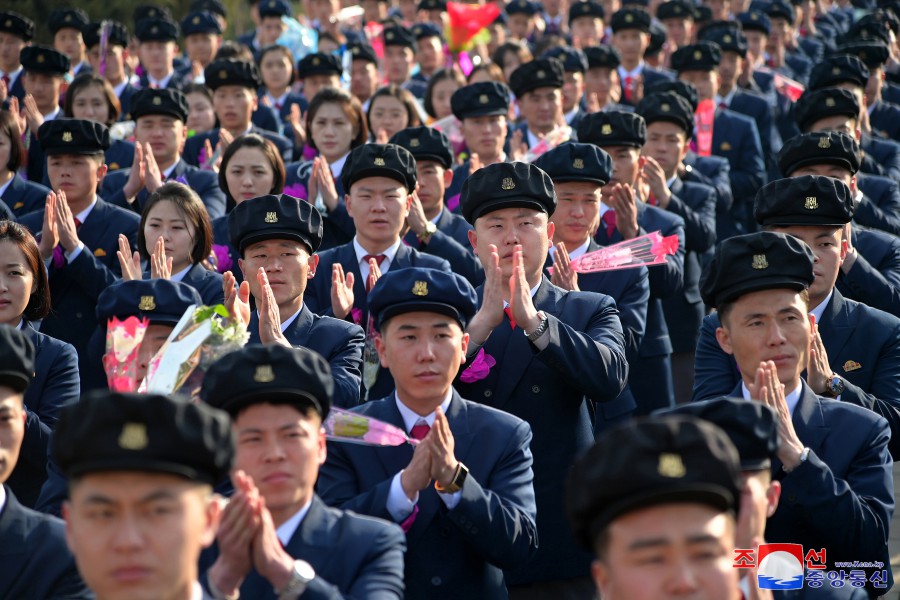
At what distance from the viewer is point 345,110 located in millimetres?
10367

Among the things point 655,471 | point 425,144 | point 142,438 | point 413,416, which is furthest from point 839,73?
point 142,438

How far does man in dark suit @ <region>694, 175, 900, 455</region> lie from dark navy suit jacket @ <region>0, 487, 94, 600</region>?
2.65 metres

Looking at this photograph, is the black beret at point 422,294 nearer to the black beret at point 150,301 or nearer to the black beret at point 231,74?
the black beret at point 150,301

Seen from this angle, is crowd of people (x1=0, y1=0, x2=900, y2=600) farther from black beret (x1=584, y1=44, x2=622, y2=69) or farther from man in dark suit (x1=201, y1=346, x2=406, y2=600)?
black beret (x1=584, y1=44, x2=622, y2=69)

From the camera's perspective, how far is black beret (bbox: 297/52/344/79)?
1302 cm

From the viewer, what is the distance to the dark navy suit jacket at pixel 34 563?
14.6 feet

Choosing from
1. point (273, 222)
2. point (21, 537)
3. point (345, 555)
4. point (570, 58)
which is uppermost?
point (570, 58)

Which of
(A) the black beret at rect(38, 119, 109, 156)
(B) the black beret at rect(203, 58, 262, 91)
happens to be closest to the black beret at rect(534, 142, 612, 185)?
(A) the black beret at rect(38, 119, 109, 156)

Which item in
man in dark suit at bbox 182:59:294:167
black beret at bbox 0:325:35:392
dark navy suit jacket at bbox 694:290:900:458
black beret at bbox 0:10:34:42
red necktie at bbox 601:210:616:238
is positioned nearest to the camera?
black beret at bbox 0:325:35:392

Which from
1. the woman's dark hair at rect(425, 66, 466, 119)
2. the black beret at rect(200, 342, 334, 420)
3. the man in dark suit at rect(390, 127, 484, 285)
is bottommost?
the black beret at rect(200, 342, 334, 420)

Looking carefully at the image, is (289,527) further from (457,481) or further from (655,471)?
(655,471)

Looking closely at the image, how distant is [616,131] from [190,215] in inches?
110

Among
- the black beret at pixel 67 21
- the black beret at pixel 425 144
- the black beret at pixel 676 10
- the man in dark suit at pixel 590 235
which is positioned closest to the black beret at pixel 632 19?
the black beret at pixel 676 10

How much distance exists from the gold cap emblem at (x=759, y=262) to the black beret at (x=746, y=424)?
1173 millimetres
